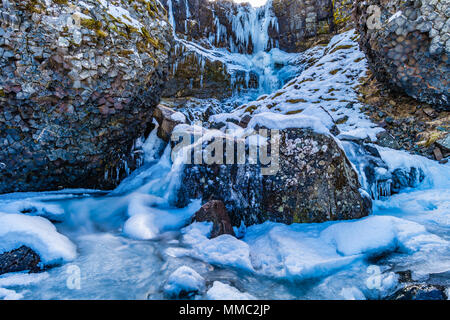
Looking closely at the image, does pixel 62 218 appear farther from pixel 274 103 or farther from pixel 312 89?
pixel 312 89

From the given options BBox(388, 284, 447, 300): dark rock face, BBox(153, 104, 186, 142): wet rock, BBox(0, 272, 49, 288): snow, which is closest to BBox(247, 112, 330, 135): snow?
BBox(388, 284, 447, 300): dark rock face

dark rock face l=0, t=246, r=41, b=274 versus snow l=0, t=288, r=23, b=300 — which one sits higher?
dark rock face l=0, t=246, r=41, b=274

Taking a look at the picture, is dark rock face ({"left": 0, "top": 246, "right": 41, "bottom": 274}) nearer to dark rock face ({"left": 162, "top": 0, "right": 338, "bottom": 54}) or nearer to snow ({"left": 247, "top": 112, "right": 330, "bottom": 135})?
snow ({"left": 247, "top": 112, "right": 330, "bottom": 135})

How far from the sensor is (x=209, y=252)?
2836 mm

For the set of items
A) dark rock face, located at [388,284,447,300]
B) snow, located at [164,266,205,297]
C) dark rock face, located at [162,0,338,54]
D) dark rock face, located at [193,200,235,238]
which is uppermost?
dark rock face, located at [162,0,338,54]

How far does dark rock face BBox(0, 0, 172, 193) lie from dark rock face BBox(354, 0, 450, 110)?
731 cm

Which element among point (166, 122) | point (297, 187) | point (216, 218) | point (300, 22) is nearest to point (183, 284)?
point (216, 218)

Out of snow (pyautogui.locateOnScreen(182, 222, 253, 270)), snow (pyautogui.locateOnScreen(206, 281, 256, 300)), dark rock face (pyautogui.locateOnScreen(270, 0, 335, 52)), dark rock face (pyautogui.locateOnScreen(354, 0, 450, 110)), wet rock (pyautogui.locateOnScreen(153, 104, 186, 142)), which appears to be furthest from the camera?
dark rock face (pyautogui.locateOnScreen(270, 0, 335, 52))

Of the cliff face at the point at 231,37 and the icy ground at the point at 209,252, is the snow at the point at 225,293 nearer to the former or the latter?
the icy ground at the point at 209,252

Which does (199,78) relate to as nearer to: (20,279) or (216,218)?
(216,218)

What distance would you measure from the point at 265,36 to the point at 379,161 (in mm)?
23270

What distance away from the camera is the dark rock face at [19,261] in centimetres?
232

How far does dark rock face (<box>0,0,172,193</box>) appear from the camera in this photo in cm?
429

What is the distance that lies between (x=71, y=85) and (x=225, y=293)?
16.8 ft
